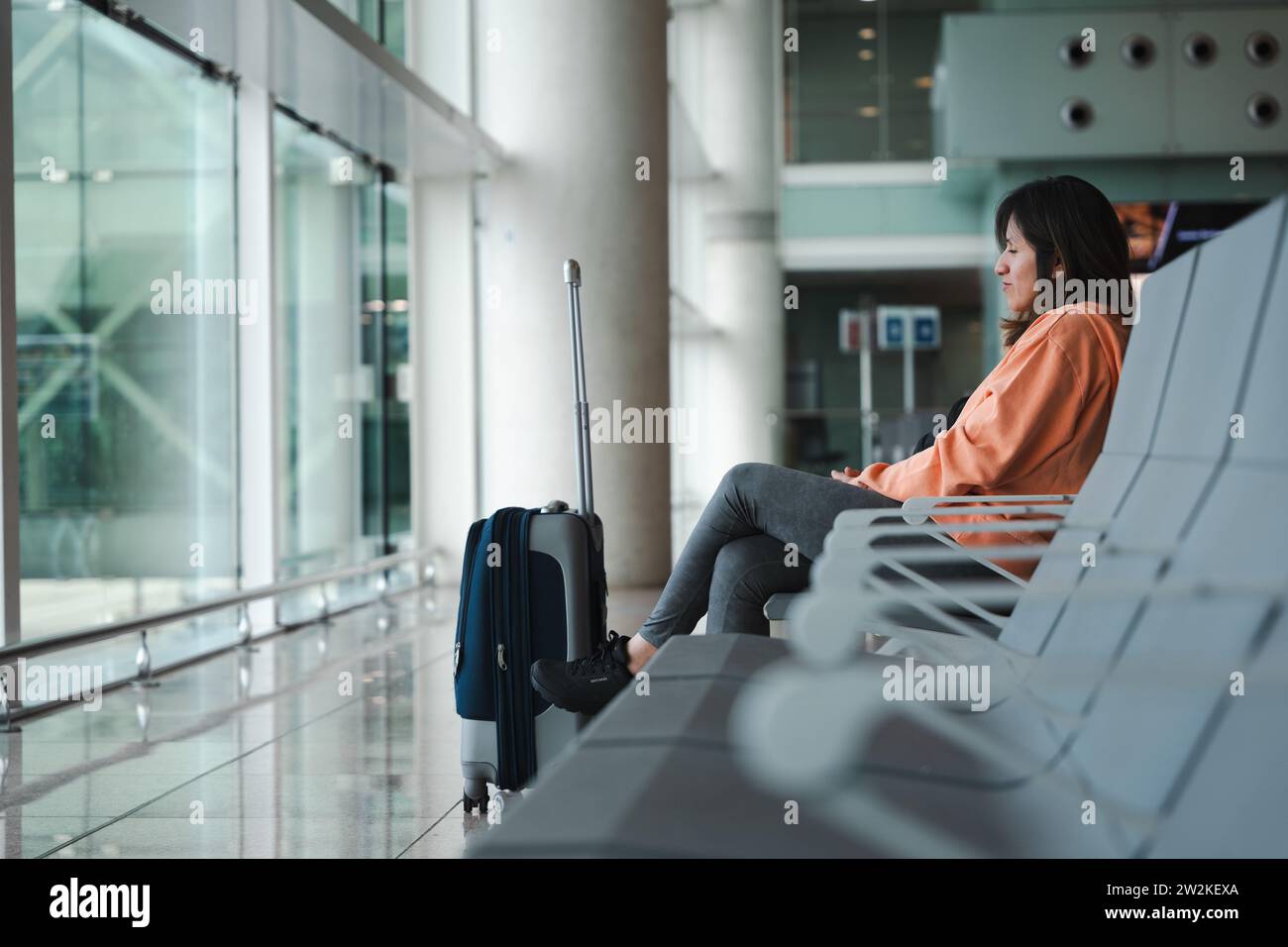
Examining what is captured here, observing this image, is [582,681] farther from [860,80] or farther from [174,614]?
[860,80]

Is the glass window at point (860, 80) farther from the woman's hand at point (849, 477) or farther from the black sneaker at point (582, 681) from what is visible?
the black sneaker at point (582, 681)

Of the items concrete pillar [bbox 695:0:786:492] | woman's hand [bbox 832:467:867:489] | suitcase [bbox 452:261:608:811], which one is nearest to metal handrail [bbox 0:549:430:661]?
suitcase [bbox 452:261:608:811]

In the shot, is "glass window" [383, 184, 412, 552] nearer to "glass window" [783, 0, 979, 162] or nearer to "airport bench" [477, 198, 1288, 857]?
"airport bench" [477, 198, 1288, 857]

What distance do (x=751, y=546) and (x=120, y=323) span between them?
3.37 meters

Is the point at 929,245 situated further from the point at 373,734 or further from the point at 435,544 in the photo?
the point at 373,734

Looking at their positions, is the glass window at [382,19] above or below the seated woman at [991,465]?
above

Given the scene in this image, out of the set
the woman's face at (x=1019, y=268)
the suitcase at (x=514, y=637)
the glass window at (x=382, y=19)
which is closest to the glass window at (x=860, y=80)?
the glass window at (x=382, y=19)

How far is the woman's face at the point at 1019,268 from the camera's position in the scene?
2.67 meters

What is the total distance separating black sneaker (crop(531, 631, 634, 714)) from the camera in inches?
101

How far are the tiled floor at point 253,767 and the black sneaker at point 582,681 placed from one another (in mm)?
299

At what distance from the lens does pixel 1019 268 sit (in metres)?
2.69

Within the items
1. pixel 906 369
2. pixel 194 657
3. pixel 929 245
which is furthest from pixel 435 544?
pixel 906 369

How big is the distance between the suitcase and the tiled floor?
16 centimetres

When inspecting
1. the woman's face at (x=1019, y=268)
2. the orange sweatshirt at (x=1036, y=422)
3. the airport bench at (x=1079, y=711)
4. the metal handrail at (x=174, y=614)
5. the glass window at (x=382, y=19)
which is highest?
the glass window at (x=382, y=19)
